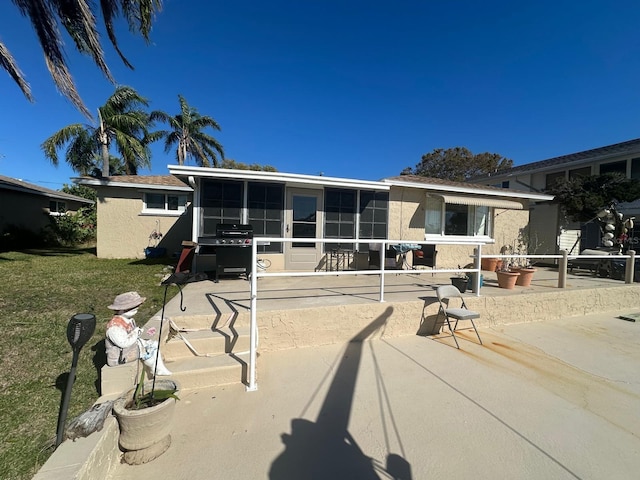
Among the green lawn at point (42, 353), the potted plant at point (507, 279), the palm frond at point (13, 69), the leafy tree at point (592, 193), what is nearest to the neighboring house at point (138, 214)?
the palm frond at point (13, 69)

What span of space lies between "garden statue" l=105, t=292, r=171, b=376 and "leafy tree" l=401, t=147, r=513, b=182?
31246 mm

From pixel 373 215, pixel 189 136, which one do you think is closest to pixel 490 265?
pixel 373 215

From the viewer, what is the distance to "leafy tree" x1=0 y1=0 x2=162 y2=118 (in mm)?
7996

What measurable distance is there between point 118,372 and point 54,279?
567 cm

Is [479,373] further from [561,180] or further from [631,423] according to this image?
[561,180]

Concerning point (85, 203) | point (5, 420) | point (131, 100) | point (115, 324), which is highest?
point (131, 100)

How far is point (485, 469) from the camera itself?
6.86 feet

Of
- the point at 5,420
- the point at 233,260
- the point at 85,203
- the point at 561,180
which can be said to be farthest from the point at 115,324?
the point at 85,203

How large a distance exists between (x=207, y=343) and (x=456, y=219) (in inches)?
360

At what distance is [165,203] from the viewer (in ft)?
38.1

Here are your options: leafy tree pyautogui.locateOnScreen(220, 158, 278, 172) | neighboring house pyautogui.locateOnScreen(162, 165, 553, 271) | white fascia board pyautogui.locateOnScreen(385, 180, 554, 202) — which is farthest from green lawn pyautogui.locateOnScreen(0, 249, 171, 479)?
leafy tree pyautogui.locateOnScreen(220, 158, 278, 172)

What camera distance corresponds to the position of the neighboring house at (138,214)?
1082 centimetres

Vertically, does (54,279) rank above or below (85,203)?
below

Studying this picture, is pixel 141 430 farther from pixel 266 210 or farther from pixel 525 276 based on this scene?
pixel 525 276
